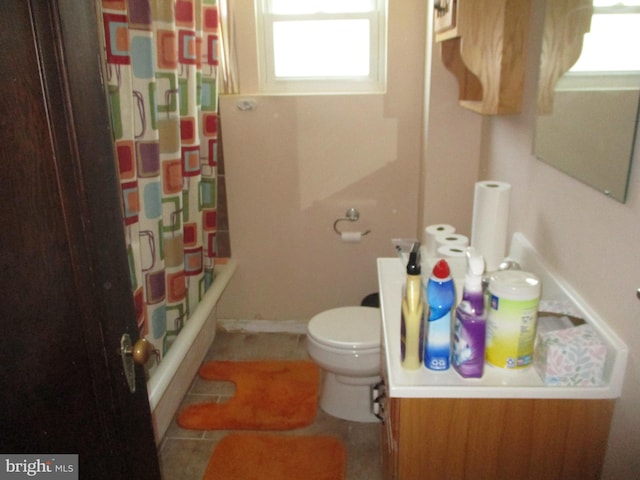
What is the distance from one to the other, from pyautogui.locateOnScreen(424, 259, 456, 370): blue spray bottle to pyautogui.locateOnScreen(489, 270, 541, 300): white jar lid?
0.31 ft

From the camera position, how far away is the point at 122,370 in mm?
925

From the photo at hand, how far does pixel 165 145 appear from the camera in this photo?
2.04m

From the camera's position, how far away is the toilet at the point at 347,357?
2.12 metres

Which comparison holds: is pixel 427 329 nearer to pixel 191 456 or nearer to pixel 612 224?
pixel 612 224

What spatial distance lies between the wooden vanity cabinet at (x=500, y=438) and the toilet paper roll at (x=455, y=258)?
0.55m

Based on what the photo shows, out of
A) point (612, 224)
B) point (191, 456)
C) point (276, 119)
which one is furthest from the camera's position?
point (276, 119)

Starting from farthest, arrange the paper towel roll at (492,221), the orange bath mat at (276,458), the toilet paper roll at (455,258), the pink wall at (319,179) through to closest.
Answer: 1. the pink wall at (319,179)
2. the orange bath mat at (276,458)
3. the toilet paper roll at (455,258)
4. the paper towel roll at (492,221)

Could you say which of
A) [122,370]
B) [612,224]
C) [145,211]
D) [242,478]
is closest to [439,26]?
[612,224]

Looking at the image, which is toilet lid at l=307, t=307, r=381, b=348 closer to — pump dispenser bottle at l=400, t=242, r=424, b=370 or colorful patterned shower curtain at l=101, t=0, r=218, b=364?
colorful patterned shower curtain at l=101, t=0, r=218, b=364

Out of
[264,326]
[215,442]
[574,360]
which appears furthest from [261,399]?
[574,360]

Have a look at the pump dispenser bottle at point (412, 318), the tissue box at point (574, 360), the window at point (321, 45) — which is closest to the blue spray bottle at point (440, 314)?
the pump dispenser bottle at point (412, 318)

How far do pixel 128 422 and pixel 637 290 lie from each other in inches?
38.9

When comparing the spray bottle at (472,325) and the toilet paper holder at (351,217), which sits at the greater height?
the spray bottle at (472,325)

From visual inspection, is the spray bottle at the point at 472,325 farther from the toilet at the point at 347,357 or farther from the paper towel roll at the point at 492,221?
the toilet at the point at 347,357
